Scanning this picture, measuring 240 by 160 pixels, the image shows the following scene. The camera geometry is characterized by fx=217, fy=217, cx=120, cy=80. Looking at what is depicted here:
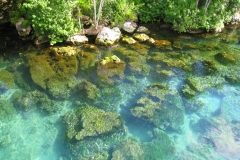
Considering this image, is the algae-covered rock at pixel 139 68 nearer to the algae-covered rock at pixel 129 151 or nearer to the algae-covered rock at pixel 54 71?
the algae-covered rock at pixel 54 71

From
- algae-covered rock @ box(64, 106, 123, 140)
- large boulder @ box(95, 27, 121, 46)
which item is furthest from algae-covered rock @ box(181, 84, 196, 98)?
large boulder @ box(95, 27, 121, 46)

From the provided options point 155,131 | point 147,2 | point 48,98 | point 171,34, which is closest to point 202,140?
point 155,131

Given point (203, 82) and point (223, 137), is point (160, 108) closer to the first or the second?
point (223, 137)

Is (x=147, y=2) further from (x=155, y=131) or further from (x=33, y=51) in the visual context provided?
(x=155, y=131)

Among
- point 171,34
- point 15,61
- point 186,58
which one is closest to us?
point 15,61

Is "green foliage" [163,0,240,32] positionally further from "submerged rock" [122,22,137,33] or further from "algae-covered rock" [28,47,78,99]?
"algae-covered rock" [28,47,78,99]

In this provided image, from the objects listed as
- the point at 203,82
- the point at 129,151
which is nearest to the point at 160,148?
the point at 129,151
